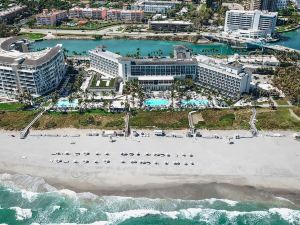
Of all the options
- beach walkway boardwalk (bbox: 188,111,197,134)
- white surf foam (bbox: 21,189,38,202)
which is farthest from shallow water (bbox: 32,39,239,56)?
white surf foam (bbox: 21,189,38,202)

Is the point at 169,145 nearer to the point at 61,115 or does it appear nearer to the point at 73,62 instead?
the point at 61,115

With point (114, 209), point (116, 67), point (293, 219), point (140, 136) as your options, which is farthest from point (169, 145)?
point (116, 67)

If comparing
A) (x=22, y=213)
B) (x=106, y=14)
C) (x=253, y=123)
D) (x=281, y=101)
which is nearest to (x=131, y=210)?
(x=22, y=213)

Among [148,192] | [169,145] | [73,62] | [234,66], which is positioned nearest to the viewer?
[148,192]

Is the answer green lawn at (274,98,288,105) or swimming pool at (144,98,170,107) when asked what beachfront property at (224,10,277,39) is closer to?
green lawn at (274,98,288,105)

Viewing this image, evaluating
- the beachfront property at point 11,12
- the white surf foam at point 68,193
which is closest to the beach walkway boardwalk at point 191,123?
the white surf foam at point 68,193

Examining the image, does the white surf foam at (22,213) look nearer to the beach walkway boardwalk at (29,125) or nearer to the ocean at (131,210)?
the ocean at (131,210)
